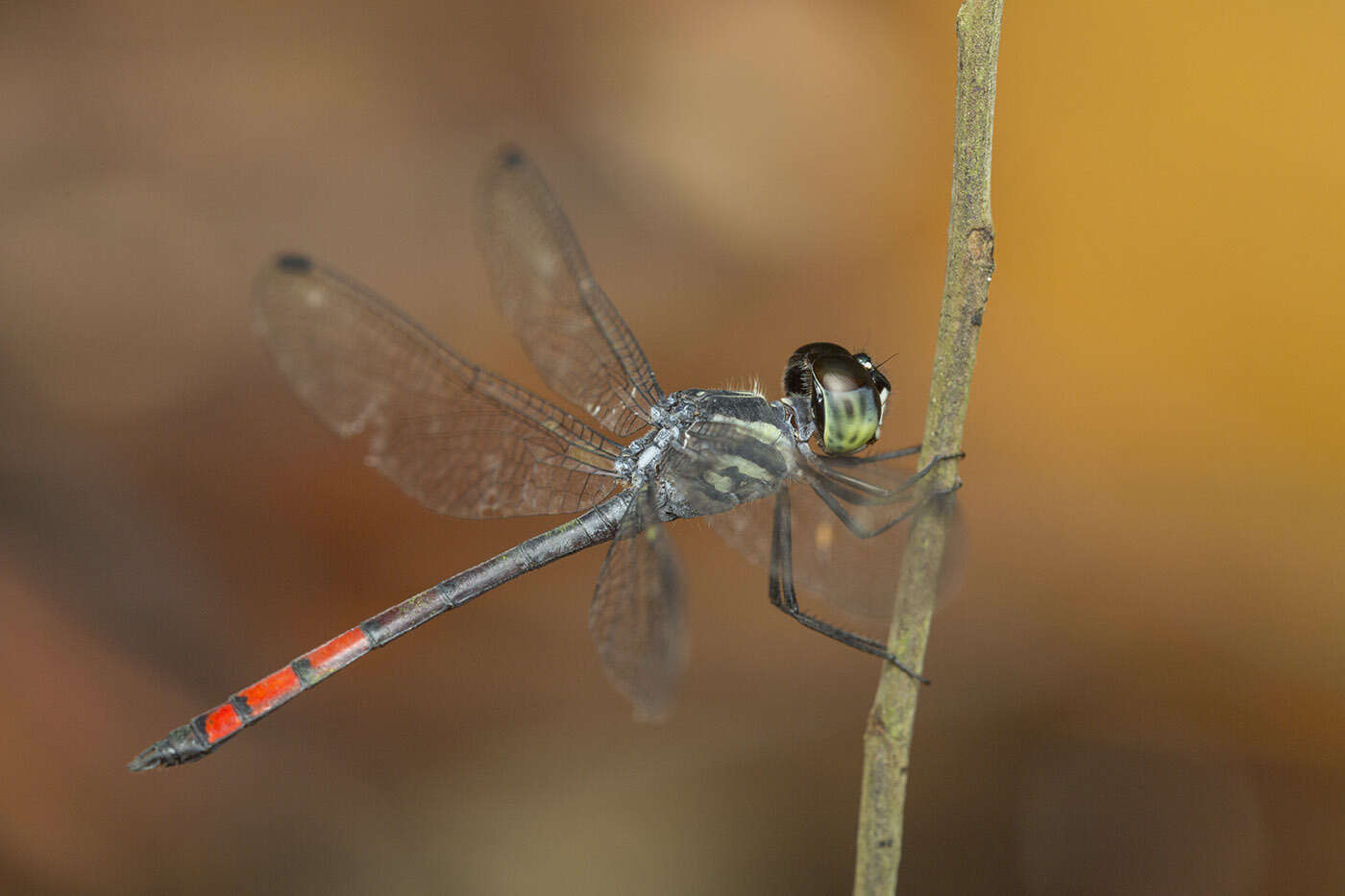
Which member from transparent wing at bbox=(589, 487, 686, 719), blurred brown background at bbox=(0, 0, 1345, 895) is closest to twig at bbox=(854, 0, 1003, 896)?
transparent wing at bbox=(589, 487, 686, 719)

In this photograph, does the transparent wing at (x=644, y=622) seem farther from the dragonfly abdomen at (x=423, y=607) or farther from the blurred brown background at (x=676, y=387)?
the blurred brown background at (x=676, y=387)

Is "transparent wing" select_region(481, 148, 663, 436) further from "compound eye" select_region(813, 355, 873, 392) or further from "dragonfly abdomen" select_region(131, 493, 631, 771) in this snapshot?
"compound eye" select_region(813, 355, 873, 392)

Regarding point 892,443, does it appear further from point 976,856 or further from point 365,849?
point 365,849

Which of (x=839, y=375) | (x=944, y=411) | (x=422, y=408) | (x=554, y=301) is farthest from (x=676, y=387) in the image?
(x=944, y=411)

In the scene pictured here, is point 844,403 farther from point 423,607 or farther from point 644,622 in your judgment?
point 423,607

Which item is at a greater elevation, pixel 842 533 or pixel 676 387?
pixel 676 387

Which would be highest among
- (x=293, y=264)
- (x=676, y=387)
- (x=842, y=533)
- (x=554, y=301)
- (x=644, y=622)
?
(x=676, y=387)
